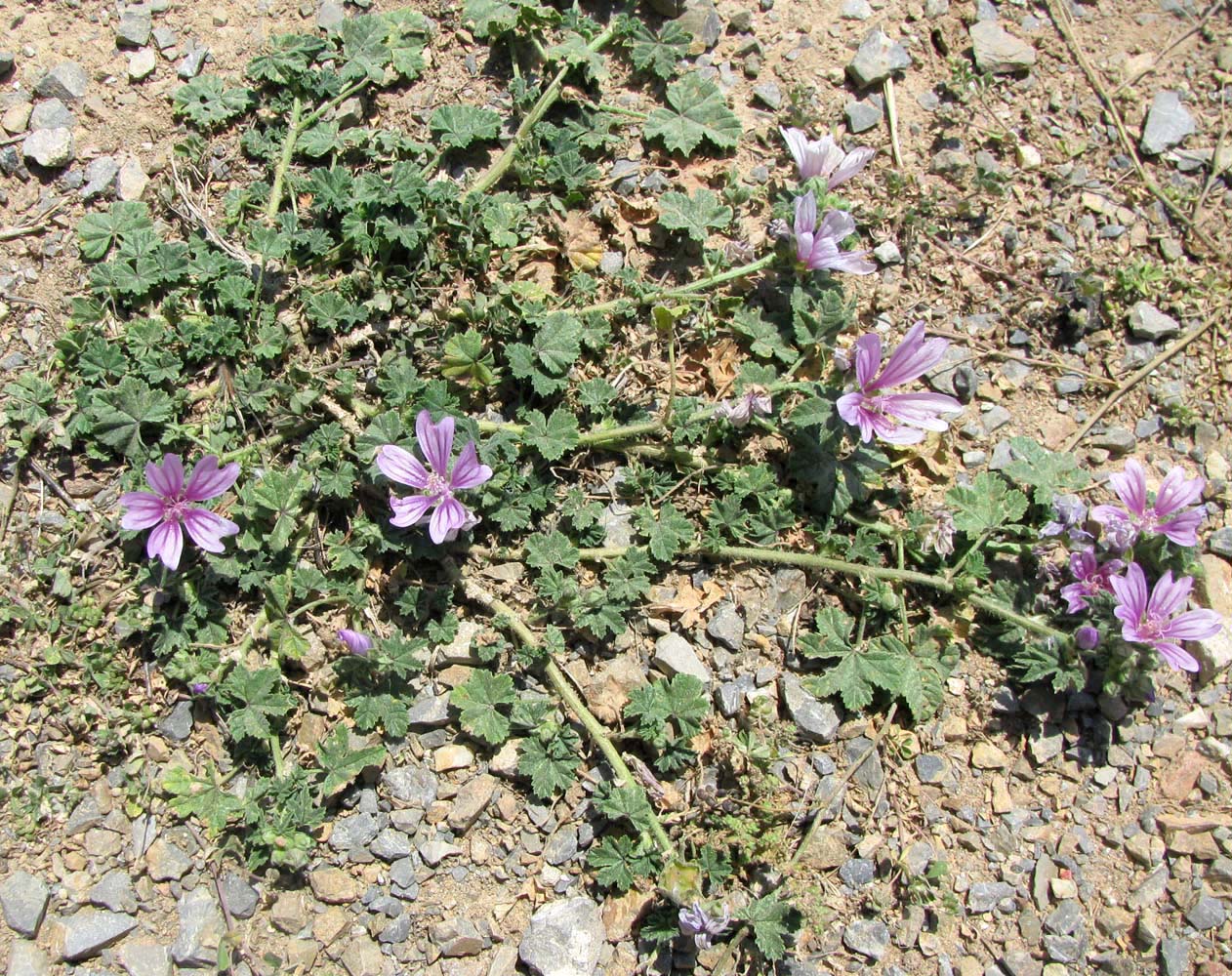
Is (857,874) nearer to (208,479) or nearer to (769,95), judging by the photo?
(208,479)

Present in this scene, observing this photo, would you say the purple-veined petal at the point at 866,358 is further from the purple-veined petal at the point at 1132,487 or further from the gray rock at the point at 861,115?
the gray rock at the point at 861,115

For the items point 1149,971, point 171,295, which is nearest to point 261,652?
point 171,295

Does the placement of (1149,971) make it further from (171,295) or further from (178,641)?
(171,295)

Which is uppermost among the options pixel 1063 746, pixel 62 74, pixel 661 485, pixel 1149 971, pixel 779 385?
pixel 62 74

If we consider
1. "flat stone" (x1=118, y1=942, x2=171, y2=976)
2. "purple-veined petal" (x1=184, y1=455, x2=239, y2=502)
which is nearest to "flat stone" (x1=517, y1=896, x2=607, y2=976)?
"flat stone" (x1=118, y1=942, x2=171, y2=976)

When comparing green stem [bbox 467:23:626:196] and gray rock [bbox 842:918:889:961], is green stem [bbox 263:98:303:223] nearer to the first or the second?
green stem [bbox 467:23:626:196]

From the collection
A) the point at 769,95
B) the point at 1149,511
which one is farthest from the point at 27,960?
the point at 769,95
